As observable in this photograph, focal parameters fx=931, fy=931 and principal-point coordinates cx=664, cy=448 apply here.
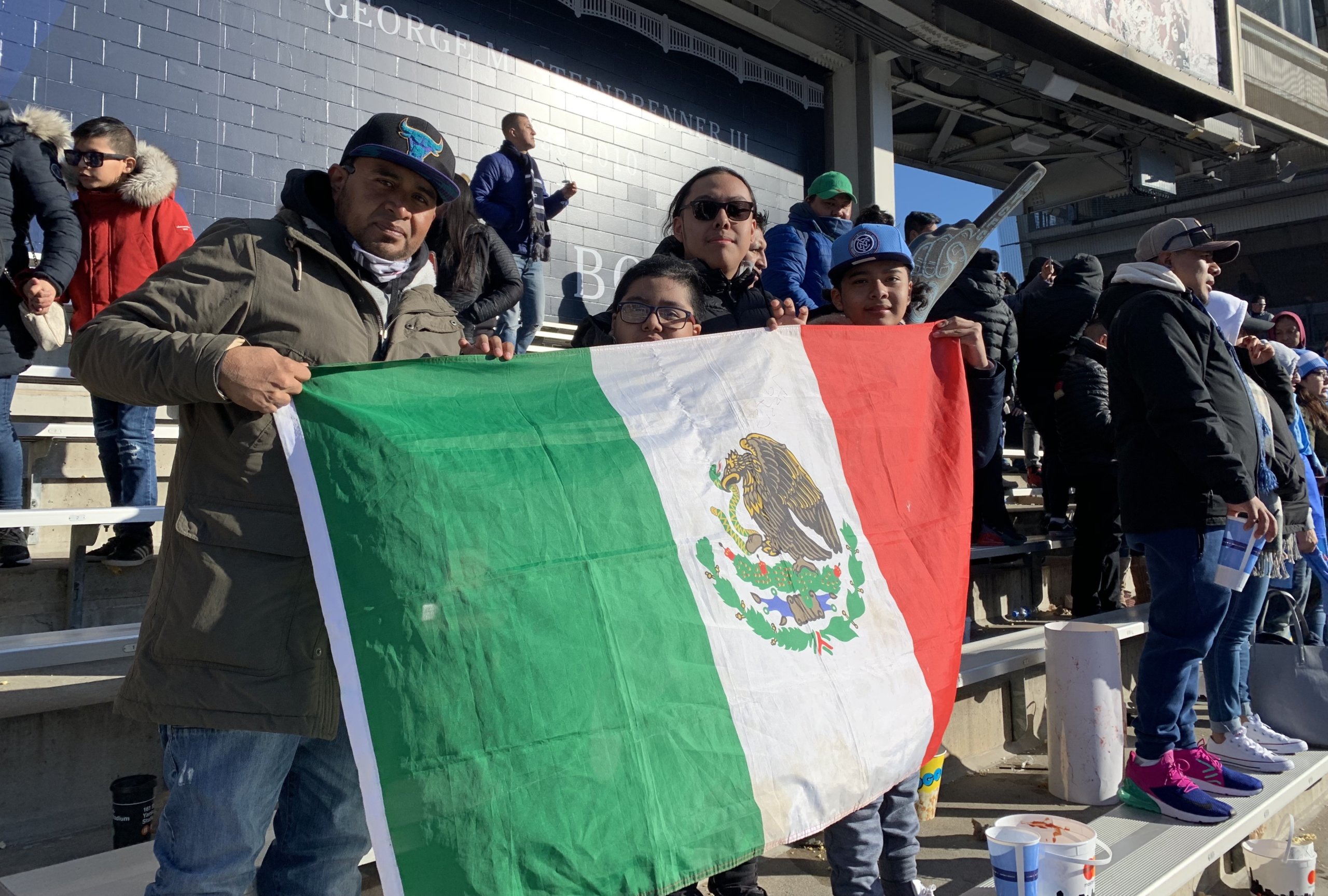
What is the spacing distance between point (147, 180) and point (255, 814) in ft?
12.2

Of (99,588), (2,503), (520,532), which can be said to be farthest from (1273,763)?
(2,503)

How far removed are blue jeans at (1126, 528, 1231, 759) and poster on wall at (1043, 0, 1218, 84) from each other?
29.0ft

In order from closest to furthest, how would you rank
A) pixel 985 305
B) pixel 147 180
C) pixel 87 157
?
pixel 87 157
pixel 147 180
pixel 985 305

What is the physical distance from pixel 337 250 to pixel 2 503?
2.72 metres

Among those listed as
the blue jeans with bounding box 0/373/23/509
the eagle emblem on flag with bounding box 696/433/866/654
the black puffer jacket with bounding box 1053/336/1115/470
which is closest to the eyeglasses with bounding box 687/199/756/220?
the eagle emblem on flag with bounding box 696/433/866/654

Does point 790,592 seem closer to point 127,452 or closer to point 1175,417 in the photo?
point 1175,417

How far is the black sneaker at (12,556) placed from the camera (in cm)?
362

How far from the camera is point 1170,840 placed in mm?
3195

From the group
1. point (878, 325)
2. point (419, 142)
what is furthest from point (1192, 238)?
point (419, 142)

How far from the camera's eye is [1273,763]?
3.90 m

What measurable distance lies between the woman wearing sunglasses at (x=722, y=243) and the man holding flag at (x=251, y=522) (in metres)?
1.23

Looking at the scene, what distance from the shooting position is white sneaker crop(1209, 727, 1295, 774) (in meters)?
3.89

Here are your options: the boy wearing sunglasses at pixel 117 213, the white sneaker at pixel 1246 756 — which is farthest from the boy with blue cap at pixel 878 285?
the boy wearing sunglasses at pixel 117 213

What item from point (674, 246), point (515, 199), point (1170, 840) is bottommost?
point (1170, 840)
